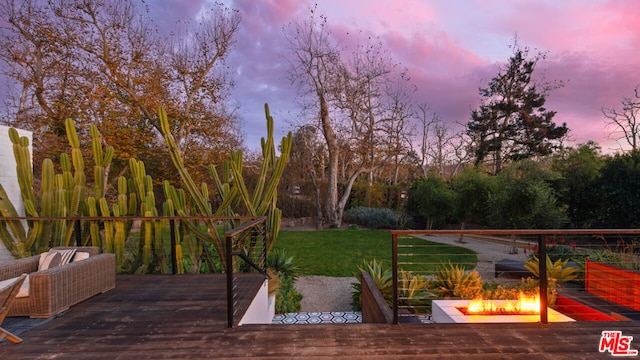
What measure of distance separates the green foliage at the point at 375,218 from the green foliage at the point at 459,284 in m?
10.6

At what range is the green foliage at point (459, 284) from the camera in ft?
15.1

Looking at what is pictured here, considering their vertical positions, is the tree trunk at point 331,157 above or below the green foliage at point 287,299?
above

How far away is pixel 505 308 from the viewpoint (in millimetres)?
3705

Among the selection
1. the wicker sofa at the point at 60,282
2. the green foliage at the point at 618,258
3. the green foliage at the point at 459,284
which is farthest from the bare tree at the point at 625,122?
the wicker sofa at the point at 60,282

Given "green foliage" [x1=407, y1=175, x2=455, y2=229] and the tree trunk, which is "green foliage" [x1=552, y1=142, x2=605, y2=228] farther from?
the tree trunk

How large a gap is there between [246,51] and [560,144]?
18669 mm

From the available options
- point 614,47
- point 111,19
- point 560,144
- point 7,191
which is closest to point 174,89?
point 111,19

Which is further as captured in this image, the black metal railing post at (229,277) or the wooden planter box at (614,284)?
the wooden planter box at (614,284)

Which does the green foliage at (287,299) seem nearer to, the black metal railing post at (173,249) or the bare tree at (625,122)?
the black metal railing post at (173,249)

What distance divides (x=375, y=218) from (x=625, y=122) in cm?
1495

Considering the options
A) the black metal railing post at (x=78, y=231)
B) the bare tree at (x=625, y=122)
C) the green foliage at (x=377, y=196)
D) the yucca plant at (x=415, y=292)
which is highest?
the bare tree at (x=625, y=122)

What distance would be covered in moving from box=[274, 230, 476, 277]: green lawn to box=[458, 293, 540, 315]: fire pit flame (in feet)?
10.0

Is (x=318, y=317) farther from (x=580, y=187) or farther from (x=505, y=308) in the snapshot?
(x=580, y=187)

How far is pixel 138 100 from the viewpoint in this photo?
12.6 meters
